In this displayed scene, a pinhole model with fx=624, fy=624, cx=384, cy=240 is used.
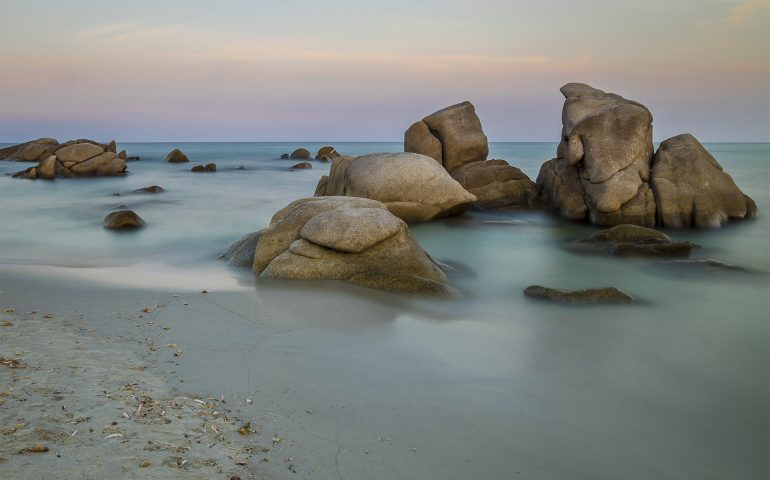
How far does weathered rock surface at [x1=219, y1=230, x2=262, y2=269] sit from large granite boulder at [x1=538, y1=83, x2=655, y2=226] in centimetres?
917

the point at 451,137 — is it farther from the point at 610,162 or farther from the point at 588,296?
the point at 588,296

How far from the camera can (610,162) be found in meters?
15.6

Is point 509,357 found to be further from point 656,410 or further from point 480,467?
point 480,467

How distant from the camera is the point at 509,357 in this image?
20.0ft

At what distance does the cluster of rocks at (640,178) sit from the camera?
15.4 m

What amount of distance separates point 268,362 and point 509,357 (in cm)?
233

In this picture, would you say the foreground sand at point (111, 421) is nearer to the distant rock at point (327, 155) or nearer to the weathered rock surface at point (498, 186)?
the weathered rock surface at point (498, 186)

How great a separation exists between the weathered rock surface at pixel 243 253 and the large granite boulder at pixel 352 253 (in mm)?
470

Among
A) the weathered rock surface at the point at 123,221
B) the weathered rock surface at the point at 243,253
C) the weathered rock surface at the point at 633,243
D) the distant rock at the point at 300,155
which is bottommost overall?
the weathered rock surface at the point at 123,221

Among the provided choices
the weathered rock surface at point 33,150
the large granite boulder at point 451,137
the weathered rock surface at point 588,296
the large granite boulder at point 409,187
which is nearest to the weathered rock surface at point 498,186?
the large granite boulder at point 451,137

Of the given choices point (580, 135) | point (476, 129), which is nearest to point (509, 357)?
point (580, 135)

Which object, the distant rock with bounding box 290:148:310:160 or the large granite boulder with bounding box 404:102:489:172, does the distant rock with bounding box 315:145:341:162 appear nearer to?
the distant rock with bounding box 290:148:310:160

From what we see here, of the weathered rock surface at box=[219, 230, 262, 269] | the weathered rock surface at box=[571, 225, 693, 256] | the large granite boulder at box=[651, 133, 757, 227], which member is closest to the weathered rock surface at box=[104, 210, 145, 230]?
the weathered rock surface at box=[219, 230, 262, 269]

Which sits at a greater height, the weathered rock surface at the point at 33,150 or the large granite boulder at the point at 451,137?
the large granite boulder at the point at 451,137
